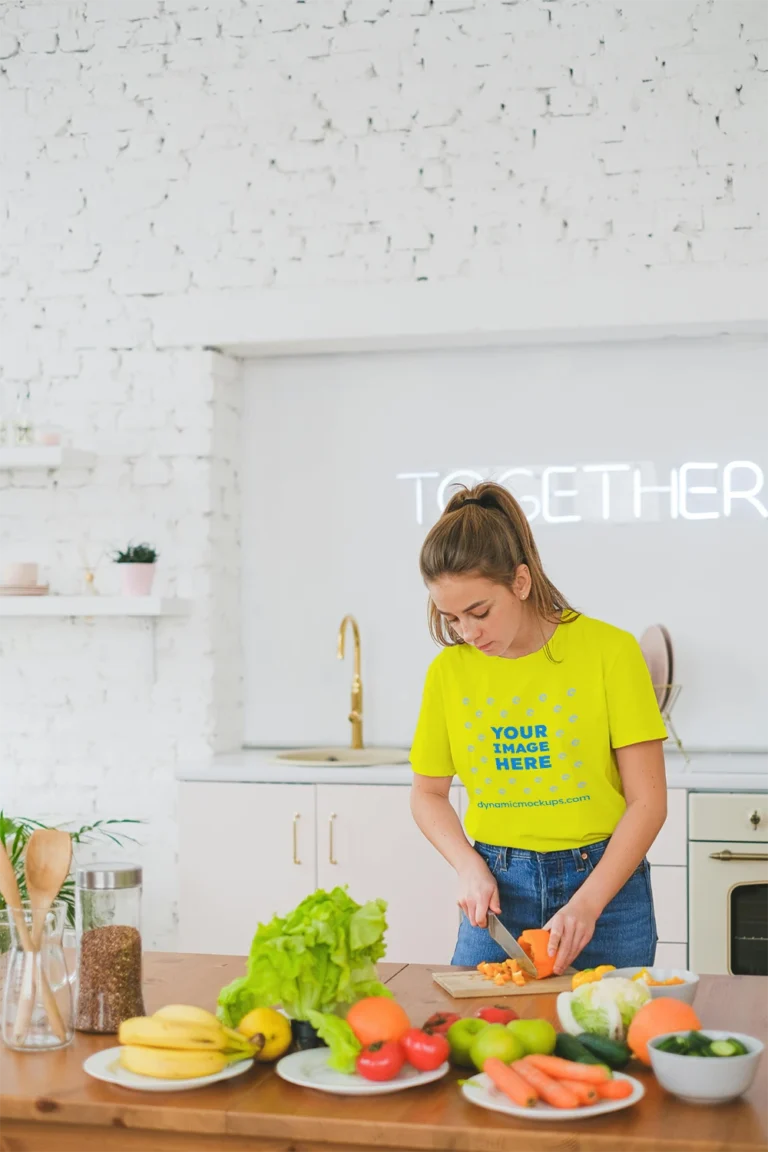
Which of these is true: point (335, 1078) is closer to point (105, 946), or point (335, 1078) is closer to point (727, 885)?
point (105, 946)

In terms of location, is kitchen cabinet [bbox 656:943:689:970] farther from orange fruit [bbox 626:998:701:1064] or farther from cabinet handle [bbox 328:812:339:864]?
orange fruit [bbox 626:998:701:1064]

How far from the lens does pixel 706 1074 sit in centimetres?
152

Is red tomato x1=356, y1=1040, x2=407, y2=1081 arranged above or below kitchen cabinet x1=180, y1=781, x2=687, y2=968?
above

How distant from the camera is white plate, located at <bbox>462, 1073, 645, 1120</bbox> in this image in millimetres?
1503

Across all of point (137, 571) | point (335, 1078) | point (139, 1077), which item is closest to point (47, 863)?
point (139, 1077)

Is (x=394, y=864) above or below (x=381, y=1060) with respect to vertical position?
below

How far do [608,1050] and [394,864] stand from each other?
2319 millimetres

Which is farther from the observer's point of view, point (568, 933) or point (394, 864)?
point (394, 864)

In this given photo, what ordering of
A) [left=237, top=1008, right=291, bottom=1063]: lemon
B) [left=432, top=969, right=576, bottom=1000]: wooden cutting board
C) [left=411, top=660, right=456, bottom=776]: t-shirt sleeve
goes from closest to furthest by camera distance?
[left=237, top=1008, right=291, bottom=1063]: lemon < [left=432, top=969, right=576, bottom=1000]: wooden cutting board < [left=411, top=660, right=456, bottom=776]: t-shirt sleeve

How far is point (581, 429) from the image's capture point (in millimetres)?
4457

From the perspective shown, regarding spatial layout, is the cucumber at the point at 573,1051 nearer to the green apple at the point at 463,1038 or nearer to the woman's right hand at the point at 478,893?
the green apple at the point at 463,1038

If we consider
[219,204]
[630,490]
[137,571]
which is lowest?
[137,571]

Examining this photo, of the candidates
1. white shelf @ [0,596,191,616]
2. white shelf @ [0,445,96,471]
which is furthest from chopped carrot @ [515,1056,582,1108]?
white shelf @ [0,445,96,471]

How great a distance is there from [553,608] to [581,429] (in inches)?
85.2
